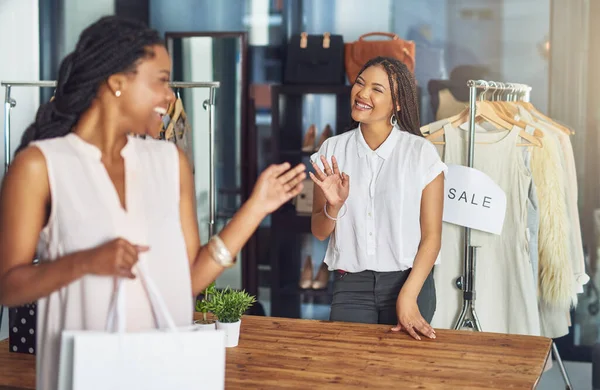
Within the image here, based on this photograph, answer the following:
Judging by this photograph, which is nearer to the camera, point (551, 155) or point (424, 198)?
point (424, 198)

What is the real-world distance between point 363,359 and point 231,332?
410 mm

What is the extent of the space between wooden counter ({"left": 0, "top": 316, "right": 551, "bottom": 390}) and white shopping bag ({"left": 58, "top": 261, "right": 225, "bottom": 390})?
0.53m

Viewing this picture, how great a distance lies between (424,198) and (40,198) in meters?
1.65

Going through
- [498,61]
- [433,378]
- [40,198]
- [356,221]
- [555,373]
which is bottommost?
[555,373]

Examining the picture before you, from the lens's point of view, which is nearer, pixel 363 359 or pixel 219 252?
pixel 219 252

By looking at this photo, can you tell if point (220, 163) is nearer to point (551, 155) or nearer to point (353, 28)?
point (353, 28)

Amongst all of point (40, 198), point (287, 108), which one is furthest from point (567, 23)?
point (40, 198)

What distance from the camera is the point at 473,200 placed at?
3664 millimetres

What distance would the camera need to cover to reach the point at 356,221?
297 centimetres

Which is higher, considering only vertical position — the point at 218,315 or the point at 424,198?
the point at 424,198

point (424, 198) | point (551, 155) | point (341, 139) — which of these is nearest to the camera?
point (424, 198)

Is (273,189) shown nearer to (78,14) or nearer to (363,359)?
(363,359)

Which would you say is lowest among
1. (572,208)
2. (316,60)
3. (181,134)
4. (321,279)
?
(321,279)

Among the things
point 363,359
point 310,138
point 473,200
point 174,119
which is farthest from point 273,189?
point 310,138
